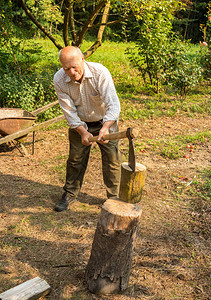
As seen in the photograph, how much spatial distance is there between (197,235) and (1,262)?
82.9 inches

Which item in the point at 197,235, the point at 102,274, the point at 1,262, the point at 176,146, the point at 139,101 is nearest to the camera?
the point at 102,274

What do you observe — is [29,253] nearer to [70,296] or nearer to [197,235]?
[70,296]

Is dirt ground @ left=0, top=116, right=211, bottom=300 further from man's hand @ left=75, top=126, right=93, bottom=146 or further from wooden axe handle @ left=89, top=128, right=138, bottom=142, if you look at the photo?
wooden axe handle @ left=89, top=128, right=138, bottom=142

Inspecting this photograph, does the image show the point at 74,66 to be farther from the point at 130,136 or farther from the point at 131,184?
the point at 131,184

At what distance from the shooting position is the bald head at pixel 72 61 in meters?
2.92

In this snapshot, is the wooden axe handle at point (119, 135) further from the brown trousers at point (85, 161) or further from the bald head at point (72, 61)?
the bald head at point (72, 61)

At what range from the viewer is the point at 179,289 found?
106 inches

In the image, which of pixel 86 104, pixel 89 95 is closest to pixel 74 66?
pixel 89 95

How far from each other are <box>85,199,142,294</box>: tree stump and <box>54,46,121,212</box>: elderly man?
0.84 metres

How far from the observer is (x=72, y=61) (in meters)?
2.94

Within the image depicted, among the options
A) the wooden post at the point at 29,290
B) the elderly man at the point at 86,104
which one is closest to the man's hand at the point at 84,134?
the elderly man at the point at 86,104

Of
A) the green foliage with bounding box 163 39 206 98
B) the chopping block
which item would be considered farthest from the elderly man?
the green foliage with bounding box 163 39 206 98

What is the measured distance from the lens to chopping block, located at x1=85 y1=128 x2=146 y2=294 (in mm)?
2490

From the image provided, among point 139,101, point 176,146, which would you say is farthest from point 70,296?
point 139,101
